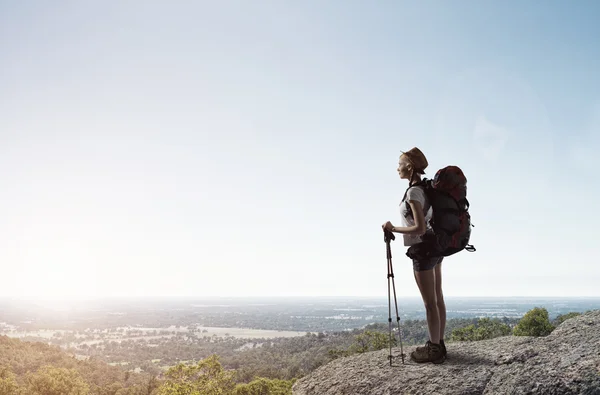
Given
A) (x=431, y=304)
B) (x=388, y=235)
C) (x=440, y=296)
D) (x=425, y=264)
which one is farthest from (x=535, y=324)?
(x=388, y=235)

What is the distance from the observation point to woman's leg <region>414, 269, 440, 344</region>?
6.42 metres

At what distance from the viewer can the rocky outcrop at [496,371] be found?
17.1 ft

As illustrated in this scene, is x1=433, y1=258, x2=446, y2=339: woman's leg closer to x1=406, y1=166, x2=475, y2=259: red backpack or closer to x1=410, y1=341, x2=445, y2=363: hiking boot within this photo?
x1=410, y1=341, x2=445, y2=363: hiking boot

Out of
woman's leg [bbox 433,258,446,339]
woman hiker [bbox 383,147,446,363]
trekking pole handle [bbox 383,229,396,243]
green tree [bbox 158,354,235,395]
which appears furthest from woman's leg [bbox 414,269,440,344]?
green tree [bbox 158,354,235,395]

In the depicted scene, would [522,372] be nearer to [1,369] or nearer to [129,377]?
[1,369]

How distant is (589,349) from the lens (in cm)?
560

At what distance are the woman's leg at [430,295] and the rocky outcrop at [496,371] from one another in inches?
23.3

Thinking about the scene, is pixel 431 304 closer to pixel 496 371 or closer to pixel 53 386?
pixel 496 371

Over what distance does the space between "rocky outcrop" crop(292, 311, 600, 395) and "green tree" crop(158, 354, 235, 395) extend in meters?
26.0

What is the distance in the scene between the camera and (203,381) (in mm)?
33219

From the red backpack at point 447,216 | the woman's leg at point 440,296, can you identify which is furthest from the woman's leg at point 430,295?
the red backpack at point 447,216

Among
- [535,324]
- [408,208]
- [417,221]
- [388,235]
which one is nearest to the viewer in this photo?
[417,221]

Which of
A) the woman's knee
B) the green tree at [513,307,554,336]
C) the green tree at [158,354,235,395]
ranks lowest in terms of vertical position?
the green tree at [158,354,235,395]

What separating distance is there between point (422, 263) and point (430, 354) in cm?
156
